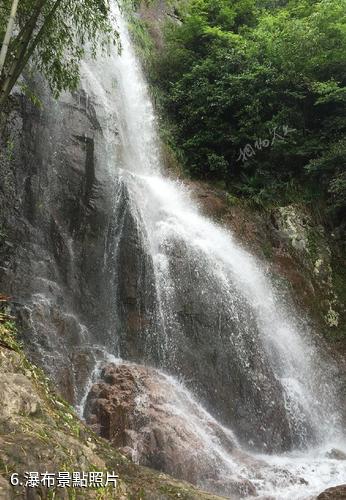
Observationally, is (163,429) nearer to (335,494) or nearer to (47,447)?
(335,494)

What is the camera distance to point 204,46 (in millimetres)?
16938

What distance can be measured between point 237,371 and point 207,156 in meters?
7.62

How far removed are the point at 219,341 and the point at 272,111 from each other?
8232mm

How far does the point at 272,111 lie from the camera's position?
1406cm

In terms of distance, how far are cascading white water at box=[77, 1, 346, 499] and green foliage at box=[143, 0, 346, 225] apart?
87.5 inches

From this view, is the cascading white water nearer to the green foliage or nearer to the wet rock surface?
the wet rock surface

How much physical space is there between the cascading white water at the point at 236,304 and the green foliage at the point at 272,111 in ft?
7.29

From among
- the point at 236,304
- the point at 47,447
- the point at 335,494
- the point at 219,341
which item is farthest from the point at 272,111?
the point at 47,447

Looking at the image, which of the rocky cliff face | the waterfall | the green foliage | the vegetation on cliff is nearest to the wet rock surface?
the waterfall

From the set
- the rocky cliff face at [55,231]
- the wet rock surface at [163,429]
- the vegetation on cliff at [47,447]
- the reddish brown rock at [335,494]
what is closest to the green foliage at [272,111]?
the rocky cliff face at [55,231]

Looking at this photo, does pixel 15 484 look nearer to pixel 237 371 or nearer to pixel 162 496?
pixel 162 496

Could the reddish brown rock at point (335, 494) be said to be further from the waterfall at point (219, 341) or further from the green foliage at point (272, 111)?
the green foliage at point (272, 111)

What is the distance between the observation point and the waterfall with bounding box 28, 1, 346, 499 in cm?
743

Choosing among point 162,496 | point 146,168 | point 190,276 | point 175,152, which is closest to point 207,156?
point 175,152
